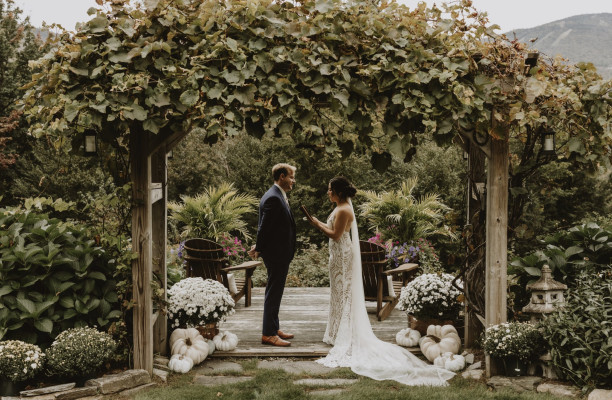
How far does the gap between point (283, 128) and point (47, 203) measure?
265 centimetres

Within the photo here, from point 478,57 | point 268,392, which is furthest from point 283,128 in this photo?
point 268,392

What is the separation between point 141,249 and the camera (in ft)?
15.4

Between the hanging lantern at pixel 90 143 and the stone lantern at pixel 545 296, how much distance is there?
12.1ft

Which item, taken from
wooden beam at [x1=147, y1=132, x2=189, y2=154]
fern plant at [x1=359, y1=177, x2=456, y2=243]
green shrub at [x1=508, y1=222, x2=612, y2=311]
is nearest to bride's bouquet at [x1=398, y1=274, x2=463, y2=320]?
green shrub at [x1=508, y1=222, x2=612, y2=311]

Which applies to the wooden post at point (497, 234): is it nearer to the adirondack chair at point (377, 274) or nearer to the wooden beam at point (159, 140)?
the adirondack chair at point (377, 274)

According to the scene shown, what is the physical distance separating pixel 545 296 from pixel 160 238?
343cm

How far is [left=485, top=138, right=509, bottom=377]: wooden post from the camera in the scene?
466 cm

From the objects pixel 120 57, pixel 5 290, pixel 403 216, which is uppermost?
pixel 120 57

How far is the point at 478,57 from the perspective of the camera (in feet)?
14.1

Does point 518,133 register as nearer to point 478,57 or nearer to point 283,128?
point 478,57

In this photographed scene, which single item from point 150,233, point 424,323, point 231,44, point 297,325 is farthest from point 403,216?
point 231,44

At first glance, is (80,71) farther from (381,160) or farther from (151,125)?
(381,160)

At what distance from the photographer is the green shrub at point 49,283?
4496mm

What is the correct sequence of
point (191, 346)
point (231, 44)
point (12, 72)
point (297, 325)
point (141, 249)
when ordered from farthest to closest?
point (12, 72) → point (297, 325) → point (191, 346) → point (141, 249) → point (231, 44)
